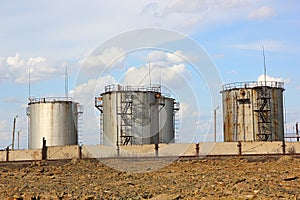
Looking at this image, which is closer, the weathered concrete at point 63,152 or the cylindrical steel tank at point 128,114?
the weathered concrete at point 63,152

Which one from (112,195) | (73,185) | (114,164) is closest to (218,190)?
(112,195)

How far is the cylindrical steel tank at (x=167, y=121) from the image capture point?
51.8 metres

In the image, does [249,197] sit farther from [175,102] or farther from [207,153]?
[175,102]

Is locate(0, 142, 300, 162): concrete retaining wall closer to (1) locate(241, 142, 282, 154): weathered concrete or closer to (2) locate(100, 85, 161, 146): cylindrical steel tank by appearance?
(1) locate(241, 142, 282, 154): weathered concrete

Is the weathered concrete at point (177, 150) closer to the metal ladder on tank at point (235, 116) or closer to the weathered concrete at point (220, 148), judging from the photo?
the weathered concrete at point (220, 148)

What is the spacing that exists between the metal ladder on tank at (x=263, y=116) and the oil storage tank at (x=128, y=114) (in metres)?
9.33

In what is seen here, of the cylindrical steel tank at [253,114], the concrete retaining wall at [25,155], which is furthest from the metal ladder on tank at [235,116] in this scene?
the concrete retaining wall at [25,155]

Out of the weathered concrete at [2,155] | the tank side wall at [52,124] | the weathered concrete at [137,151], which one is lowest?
the weathered concrete at [2,155]

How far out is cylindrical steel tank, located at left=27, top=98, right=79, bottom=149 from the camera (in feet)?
174

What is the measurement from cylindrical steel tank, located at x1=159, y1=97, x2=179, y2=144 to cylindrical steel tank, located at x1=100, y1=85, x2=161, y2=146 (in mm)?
2589

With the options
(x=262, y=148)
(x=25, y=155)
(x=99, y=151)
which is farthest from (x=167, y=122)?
(x=262, y=148)

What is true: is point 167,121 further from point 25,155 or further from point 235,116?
point 25,155

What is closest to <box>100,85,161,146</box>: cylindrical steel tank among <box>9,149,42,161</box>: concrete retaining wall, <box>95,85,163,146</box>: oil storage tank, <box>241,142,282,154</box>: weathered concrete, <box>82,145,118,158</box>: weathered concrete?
<box>95,85,163,146</box>: oil storage tank

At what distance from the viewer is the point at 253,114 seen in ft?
152
